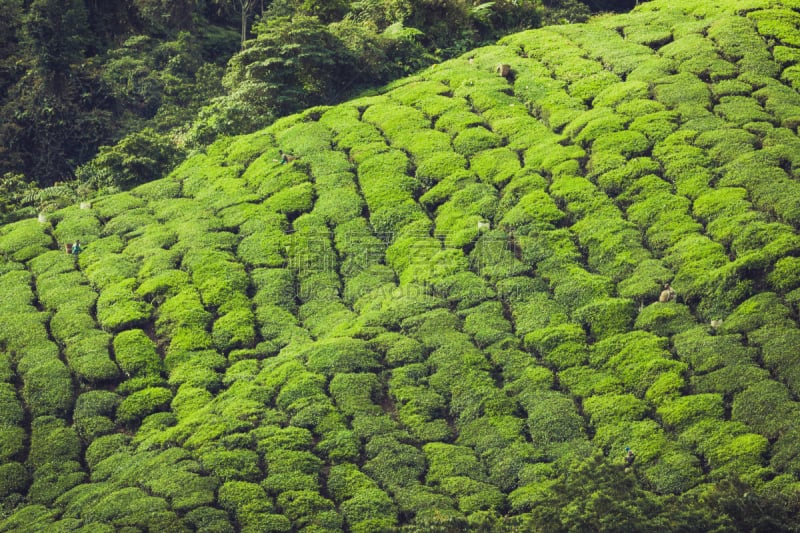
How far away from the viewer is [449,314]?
2762cm

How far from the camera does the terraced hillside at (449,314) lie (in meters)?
22.4

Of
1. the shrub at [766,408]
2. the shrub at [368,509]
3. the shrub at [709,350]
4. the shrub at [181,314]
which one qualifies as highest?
the shrub at [181,314]

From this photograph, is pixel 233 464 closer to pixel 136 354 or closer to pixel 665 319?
pixel 136 354

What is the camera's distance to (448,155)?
33.5m

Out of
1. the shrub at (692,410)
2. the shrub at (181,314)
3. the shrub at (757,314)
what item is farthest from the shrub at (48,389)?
the shrub at (757,314)

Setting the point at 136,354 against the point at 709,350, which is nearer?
the point at 709,350

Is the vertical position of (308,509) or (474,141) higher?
(474,141)

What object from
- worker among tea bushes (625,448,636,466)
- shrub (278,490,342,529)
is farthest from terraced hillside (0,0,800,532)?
worker among tea bushes (625,448,636,466)

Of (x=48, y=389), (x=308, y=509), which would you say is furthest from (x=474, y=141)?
(x=48, y=389)

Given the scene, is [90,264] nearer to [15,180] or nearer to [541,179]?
[15,180]

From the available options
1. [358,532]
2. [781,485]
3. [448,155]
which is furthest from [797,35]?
[358,532]

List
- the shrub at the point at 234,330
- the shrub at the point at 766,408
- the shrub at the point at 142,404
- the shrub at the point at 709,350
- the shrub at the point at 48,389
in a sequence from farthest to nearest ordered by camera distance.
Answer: the shrub at the point at 234,330 < the shrub at the point at 48,389 < the shrub at the point at 142,404 < the shrub at the point at 709,350 < the shrub at the point at 766,408

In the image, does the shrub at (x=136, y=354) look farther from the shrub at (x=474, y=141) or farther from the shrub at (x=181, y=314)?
the shrub at (x=474, y=141)

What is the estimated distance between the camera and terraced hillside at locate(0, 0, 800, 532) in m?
22.4
